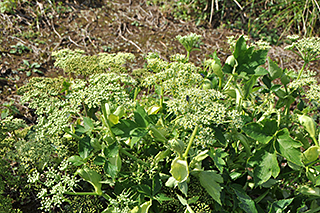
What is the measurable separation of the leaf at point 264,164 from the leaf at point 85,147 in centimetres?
98

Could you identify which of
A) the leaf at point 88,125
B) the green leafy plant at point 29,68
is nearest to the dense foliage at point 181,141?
the leaf at point 88,125

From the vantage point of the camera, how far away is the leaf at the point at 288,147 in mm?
1493

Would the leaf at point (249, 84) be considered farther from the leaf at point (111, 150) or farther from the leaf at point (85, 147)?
the leaf at point (85, 147)

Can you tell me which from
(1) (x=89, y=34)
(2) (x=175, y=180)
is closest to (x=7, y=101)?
(1) (x=89, y=34)

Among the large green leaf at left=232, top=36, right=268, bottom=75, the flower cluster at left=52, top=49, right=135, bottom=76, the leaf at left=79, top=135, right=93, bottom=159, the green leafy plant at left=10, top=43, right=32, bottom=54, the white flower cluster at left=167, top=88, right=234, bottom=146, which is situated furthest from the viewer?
the green leafy plant at left=10, top=43, right=32, bottom=54

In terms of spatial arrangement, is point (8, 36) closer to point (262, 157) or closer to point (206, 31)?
point (206, 31)

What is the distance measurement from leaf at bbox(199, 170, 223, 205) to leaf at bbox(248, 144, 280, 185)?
0.69 ft

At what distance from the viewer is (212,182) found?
5.31 ft

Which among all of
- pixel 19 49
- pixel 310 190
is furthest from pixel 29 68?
pixel 310 190

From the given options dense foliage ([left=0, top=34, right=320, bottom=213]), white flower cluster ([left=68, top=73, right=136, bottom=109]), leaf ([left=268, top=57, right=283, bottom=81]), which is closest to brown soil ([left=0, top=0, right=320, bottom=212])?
dense foliage ([left=0, top=34, right=320, bottom=213])

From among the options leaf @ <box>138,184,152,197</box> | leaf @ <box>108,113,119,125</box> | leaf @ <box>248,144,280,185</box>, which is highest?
leaf @ <box>108,113,119,125</box>

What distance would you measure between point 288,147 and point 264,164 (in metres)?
0.17

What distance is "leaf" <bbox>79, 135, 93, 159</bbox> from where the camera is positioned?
165 centimetres

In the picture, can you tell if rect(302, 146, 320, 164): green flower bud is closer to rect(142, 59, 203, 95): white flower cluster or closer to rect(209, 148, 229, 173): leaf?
rect(209, 148, 229, 173): leaf
